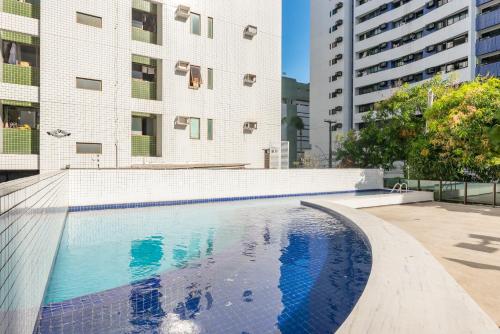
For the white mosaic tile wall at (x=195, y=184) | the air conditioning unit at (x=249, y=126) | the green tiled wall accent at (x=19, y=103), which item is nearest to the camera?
the white mosaic tile wall at (x=195, y=184)

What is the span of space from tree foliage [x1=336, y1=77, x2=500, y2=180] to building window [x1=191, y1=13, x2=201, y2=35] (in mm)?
14122

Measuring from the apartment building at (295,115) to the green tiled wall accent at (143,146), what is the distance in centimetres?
4817

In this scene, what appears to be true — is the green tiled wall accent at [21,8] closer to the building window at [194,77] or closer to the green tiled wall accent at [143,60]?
the green tiled wall accent at [143,60]

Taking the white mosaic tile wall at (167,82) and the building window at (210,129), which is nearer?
the white mosaic tile wall at (167,82)

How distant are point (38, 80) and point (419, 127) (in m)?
23.0

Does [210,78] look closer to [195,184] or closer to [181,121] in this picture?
[181,121]

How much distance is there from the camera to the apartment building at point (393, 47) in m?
37.5

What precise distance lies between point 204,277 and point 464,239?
6661 mm

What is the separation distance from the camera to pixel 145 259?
7332 mm

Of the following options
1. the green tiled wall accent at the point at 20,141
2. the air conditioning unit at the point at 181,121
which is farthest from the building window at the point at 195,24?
the green tiled wall accent at the point at 20,141

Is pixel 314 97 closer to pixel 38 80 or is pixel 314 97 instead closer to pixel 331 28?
pixel 331 28

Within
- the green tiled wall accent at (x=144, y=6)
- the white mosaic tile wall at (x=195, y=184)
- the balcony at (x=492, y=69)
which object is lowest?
the white mosaic tile wall at (x=195, y=184)

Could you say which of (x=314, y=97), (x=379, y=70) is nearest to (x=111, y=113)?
(x=379, y=70)

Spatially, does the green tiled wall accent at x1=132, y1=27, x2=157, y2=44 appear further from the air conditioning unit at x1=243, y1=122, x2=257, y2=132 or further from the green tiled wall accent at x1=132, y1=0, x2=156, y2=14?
the air conditioning unit at x1=243, y1=122, x2=257, y2=132
